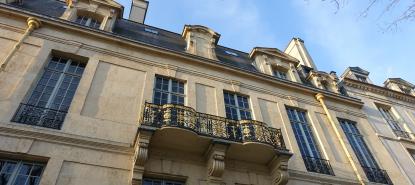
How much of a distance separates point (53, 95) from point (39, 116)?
0.80 metres

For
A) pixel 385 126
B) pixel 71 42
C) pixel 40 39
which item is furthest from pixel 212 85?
pixel 385 126

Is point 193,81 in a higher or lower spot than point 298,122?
higher

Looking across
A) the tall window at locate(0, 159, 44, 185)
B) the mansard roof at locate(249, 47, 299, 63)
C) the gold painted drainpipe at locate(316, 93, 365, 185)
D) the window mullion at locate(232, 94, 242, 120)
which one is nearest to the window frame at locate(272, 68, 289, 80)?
the mansard roof at locate(249, 47, 299, 63)

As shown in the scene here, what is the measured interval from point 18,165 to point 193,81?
5.10 m

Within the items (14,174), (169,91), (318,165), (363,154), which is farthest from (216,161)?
(363,154)

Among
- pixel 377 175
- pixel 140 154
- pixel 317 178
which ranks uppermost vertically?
pixel 377 175

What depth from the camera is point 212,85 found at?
9.55 meters

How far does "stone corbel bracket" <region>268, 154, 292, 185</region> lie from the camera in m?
7.14

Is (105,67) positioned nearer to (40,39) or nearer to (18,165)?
(40,39)

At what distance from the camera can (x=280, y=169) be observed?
284 inches

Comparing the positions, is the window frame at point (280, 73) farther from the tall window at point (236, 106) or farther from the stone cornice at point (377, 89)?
the stone cornice at point (377, 89)

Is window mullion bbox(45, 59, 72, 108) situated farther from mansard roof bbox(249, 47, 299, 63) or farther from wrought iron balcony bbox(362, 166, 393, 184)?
wrought iron balcony bbox(362, 166, 393, 184)

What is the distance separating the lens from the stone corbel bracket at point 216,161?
6660mm

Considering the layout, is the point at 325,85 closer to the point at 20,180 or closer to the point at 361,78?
the point at 361,78
